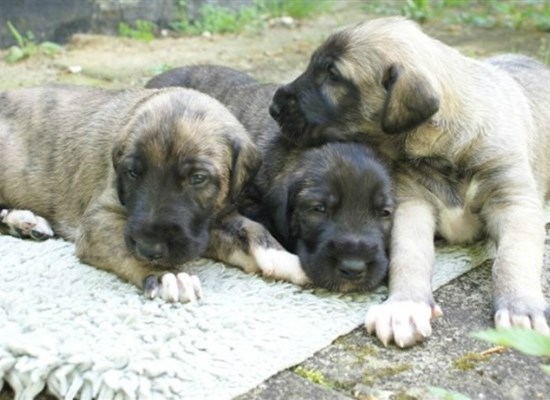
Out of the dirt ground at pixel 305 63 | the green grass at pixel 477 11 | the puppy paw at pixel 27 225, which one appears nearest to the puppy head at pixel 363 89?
the dirt ground at pixel 305 63

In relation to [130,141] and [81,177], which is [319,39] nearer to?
[81,177]

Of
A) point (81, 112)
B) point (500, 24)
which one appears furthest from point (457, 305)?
point (500, 24)

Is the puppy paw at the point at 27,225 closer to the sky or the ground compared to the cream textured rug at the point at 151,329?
closer to the ground

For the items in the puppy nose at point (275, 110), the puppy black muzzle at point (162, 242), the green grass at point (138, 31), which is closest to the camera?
the puppy black muzzle at point (162, 242)

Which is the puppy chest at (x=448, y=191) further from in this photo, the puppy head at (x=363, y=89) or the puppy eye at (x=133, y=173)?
the puppy eye at (x=133, y=173)

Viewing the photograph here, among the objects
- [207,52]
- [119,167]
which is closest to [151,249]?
[119,167]

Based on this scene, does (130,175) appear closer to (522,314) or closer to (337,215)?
(337,215)
